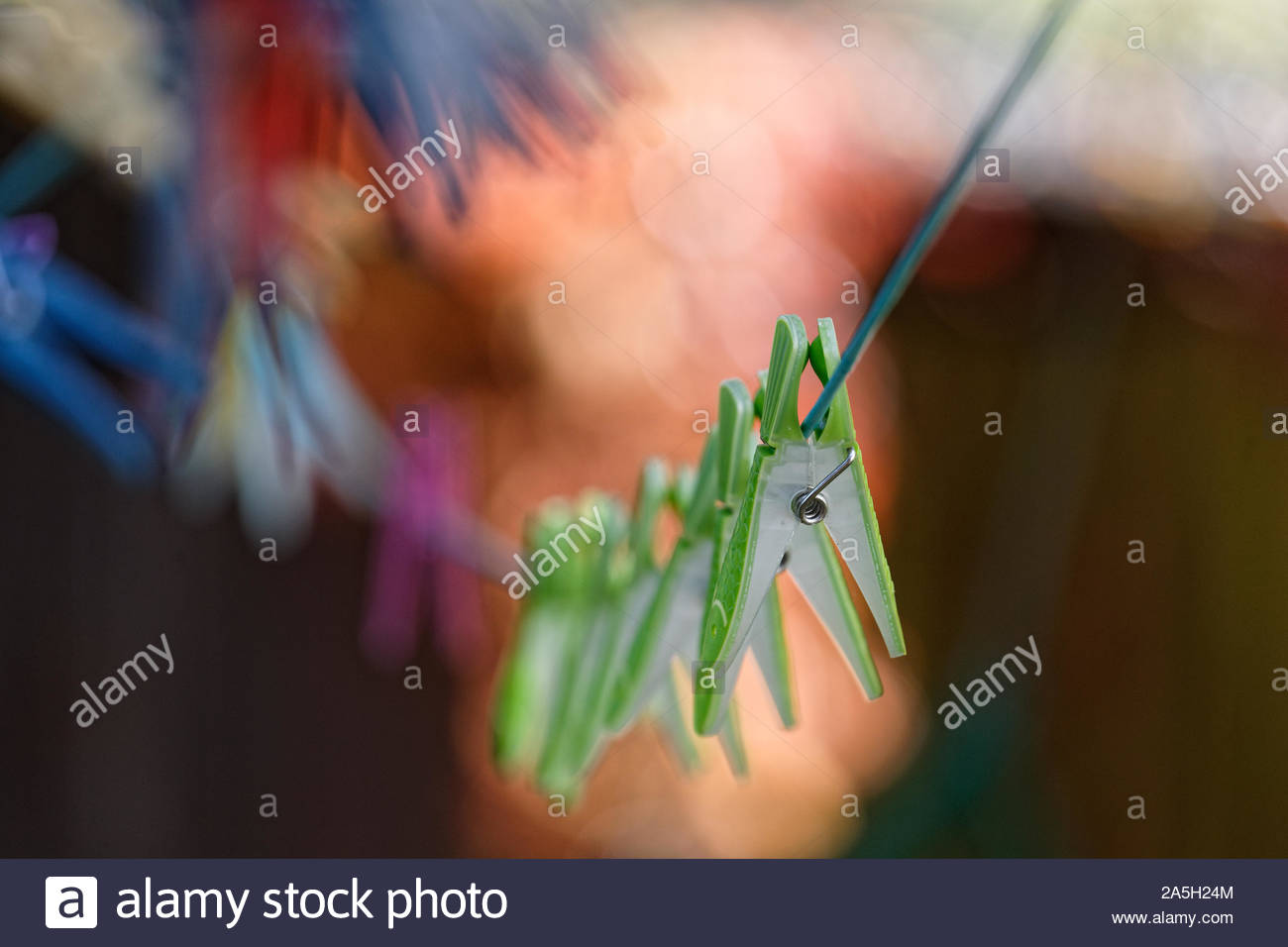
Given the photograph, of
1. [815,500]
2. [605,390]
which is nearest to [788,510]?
[815,500]

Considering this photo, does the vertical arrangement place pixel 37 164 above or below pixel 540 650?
above

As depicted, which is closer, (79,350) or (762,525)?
(762,525)

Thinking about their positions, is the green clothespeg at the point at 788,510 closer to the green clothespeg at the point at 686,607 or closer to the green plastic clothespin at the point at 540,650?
the green clothespeg at the point at 686,607

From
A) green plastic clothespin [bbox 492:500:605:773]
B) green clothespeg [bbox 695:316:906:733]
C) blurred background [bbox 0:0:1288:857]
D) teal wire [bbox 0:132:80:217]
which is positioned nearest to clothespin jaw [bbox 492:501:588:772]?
green plastic clothespin [bbox 492:500:605:773]

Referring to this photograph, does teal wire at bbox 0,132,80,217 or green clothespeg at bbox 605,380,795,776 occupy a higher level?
teal wire at bbox 0,132,80,217

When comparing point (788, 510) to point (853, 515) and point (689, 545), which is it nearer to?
point (853, 515)

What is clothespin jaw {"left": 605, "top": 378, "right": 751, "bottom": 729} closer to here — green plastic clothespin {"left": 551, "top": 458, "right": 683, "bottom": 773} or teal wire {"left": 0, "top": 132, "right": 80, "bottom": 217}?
green plastic clothespin {"left": 551, "top": 458, "right": 683, "bottom": 773}

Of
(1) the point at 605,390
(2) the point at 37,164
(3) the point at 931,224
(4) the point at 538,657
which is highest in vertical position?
(2) the point at 37,164
